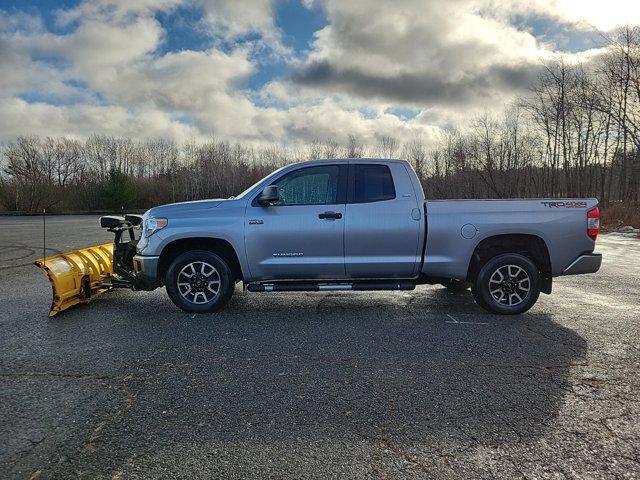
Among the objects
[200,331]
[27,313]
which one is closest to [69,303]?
[27,313]

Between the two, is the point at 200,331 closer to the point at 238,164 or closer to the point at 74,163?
the point at 238,164

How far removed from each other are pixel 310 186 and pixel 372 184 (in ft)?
2.83

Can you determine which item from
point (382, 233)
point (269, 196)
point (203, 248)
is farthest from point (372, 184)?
point (203, 248)

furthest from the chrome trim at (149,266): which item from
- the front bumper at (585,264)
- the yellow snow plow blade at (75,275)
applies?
the front bumper at (585,264)

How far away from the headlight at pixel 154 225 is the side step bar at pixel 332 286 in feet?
4.93

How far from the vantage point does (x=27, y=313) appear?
5816mm

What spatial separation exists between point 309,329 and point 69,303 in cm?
361

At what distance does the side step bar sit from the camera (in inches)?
219

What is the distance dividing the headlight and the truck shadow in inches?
46.3

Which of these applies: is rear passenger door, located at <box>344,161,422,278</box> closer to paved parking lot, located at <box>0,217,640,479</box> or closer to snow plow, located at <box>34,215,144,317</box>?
paved parking lot, located at <box>0,217,640,479</box>

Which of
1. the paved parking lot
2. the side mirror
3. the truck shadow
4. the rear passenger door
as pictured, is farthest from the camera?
the rear passenger door

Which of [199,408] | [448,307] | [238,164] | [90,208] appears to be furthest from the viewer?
[238,164]

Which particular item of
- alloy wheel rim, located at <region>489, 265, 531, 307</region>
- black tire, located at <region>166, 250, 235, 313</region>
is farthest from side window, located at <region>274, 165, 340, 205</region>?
alloy wheel rim, located at <region>489, 265, 531, 307</region>

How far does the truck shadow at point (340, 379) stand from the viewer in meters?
2.76
